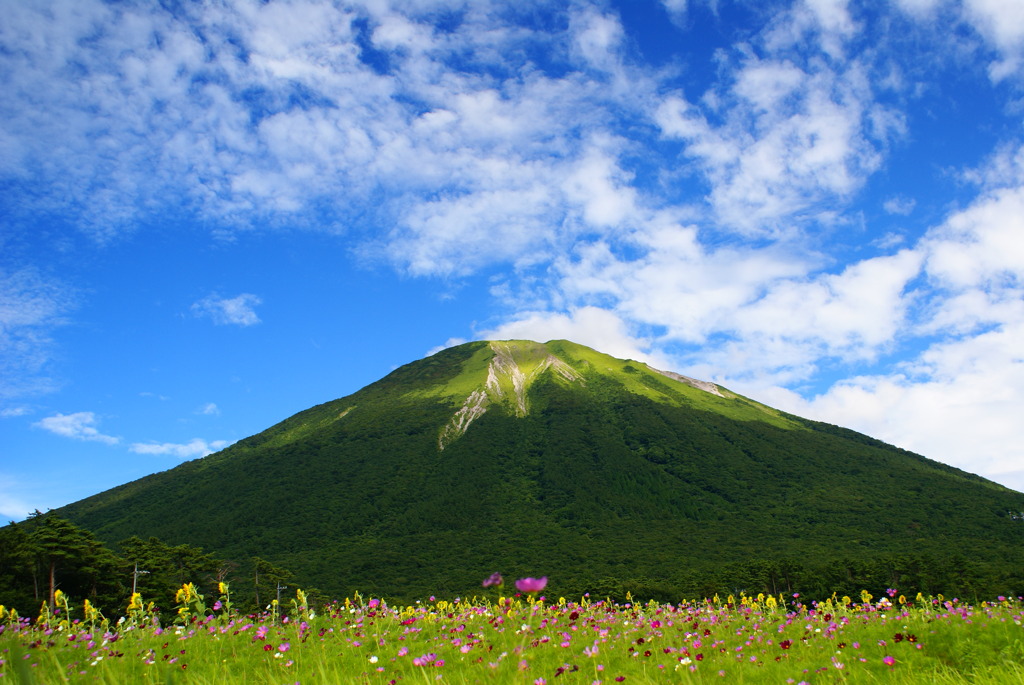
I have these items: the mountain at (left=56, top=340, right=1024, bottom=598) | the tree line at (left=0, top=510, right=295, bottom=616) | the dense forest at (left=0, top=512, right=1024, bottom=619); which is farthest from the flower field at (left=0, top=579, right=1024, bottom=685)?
the mountain at (left=56, top=340, right=1024, bottom=598)

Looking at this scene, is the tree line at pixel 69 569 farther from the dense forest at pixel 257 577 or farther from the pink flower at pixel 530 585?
the pink flower at pixel 530 585

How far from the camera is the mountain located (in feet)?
307

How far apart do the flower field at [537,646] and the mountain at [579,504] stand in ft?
209

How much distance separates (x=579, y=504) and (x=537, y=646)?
142 meters

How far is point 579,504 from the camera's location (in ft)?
470

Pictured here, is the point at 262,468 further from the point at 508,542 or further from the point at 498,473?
the point at 508,542

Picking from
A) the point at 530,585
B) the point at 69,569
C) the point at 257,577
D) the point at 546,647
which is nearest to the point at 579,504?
the point at 257,577

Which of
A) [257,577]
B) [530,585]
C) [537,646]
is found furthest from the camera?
[257,577]

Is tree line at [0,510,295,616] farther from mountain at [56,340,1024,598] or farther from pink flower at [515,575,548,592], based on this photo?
mountain at [56,340,1024,598]

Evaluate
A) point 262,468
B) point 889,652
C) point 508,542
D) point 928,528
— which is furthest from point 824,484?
point 889,652

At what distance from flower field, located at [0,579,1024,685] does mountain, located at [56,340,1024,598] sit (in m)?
63.8

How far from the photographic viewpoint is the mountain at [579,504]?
93.6 metres

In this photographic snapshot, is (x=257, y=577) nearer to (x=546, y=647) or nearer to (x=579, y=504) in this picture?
(x=546, y=647)

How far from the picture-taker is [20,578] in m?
37.2
